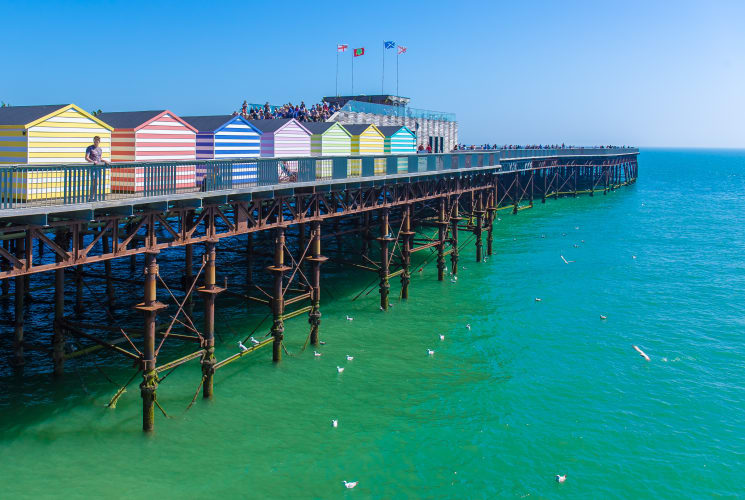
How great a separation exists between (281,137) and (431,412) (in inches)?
516

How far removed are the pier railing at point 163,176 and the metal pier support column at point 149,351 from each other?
1927 mm

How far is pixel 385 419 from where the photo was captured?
734 inches

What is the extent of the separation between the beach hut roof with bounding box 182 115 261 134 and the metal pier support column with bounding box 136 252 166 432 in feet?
25.1

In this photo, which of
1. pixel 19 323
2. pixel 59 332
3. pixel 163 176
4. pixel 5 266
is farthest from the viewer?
pixel 5 266

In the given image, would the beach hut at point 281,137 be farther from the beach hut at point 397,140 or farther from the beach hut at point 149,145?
the beach hut at point 397,140

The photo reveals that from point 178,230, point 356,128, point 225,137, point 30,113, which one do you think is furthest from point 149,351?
point 356,128

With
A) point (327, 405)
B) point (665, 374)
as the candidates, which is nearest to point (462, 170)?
point (665, 374)

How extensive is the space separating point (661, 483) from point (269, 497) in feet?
29.6

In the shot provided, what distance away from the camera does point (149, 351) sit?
17.3m

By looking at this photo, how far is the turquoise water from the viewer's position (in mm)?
15680

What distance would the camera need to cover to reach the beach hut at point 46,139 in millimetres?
15844

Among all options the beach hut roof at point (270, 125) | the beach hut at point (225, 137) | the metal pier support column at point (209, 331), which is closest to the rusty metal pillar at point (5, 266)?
the beach hut at point (225, 137)

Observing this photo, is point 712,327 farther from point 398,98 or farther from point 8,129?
point 398,98

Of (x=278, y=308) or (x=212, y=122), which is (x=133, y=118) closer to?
(x=212, y=122)
